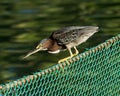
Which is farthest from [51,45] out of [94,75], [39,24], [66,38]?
[39,24]

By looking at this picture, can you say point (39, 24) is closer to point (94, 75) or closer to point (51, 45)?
point (51, 45)

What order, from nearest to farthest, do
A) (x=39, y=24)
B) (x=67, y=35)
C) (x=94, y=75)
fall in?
(x=94, y=75) → (x=67, y=35) → (x=39, y=24)

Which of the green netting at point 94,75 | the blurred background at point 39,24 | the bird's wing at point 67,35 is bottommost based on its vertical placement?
the blurred background at point 39,24

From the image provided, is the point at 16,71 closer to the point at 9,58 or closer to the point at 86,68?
the point at 9,58

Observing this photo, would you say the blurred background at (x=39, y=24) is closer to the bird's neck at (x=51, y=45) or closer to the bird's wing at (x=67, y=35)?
the bird's neck at (x=51, y=45)

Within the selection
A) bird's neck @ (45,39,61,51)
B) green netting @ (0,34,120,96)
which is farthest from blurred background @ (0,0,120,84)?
green netting @ (0,34,120,96)

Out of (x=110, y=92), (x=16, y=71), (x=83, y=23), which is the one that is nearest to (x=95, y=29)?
(x=110, y=92)

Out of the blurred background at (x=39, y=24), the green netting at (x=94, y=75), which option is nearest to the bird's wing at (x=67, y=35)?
the green netting at (x=94, y=75)

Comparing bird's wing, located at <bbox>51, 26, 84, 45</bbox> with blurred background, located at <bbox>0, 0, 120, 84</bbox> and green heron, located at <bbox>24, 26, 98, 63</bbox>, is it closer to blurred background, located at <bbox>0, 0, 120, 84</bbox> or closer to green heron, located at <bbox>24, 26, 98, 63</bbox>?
green heron, located at <bbox>24, 26, 98, 63</bbox>

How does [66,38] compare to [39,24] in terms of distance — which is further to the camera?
[39,24]
